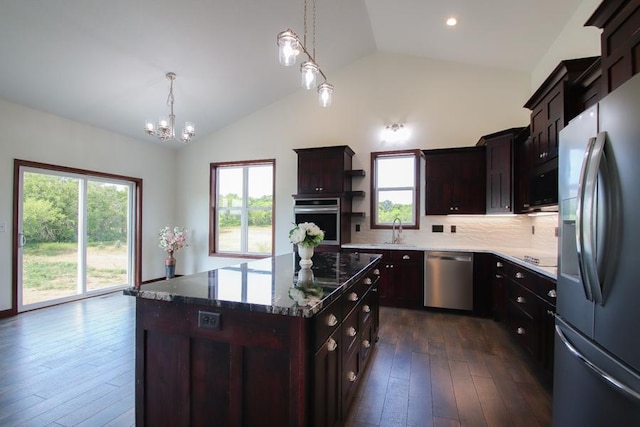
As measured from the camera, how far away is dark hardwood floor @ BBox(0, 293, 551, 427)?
198cm

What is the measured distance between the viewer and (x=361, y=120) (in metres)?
5.22

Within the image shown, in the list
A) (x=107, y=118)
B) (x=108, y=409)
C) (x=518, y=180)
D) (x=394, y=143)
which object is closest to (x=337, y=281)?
(x=108, y=409)

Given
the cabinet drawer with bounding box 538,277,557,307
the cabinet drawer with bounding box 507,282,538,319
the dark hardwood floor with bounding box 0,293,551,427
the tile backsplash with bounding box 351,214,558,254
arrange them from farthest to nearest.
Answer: the tile backsplash with bounding box 351,214,558,254, the cabinet drawer with bounding box 507,282,538,319, the cabinet drawer with bounding box 538,277,557,307, the dark hardwood floor with bounding box 0,293,551,427

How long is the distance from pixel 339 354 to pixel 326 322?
0.35 m

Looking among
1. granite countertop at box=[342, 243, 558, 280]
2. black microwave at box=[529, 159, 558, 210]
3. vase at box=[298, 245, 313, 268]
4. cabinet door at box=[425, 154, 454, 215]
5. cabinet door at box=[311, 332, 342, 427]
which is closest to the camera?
cabinet door at box=[311, 332, 342, 427]

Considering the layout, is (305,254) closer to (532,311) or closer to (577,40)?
(532,311)

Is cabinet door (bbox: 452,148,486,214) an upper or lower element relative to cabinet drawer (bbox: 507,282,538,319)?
upper

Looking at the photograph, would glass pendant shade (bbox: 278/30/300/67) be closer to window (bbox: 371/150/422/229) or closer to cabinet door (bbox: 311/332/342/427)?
cabinet door (bbox: 311/332/342/427)

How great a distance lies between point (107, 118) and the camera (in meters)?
4.74

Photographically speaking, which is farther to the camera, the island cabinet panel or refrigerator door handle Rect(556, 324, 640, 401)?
the island cabinet panel

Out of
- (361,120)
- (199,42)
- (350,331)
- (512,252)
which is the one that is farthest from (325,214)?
(350,331)

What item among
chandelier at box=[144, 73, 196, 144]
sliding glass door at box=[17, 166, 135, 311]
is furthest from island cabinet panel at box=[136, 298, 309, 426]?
sliding glass door at box=[17, 166, 135, 311]

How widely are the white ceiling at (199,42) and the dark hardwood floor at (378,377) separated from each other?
117 inches

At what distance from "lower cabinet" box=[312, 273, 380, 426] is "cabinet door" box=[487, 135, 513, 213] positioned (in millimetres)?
2430
